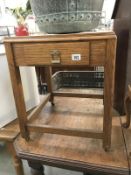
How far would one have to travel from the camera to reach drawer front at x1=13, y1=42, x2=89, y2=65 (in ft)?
1.75

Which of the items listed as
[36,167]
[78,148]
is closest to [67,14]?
[78,148]

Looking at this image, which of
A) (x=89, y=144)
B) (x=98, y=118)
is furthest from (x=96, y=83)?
(x=89, y=144)

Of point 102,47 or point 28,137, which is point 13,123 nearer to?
point 28,137

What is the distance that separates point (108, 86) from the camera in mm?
556

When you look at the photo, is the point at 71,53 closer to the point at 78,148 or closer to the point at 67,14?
the point at 67,14

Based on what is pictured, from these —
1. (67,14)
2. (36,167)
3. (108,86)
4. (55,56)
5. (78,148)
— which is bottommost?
(36,167)

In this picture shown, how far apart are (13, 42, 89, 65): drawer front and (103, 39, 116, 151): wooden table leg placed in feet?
0.22

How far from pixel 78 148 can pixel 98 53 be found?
1.26 feet

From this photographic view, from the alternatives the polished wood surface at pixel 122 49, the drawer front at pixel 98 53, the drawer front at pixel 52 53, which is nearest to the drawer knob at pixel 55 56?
the drawer front at pixel 52 53

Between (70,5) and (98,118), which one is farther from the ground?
(70,5)

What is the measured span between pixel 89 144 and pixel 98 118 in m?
0.19

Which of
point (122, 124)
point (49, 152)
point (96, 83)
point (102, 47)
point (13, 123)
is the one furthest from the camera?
point (96, 83)

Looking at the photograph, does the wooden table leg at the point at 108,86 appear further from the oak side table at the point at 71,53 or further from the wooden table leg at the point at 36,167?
the wooden table leg at the point at 36,167

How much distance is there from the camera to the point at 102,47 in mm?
514
